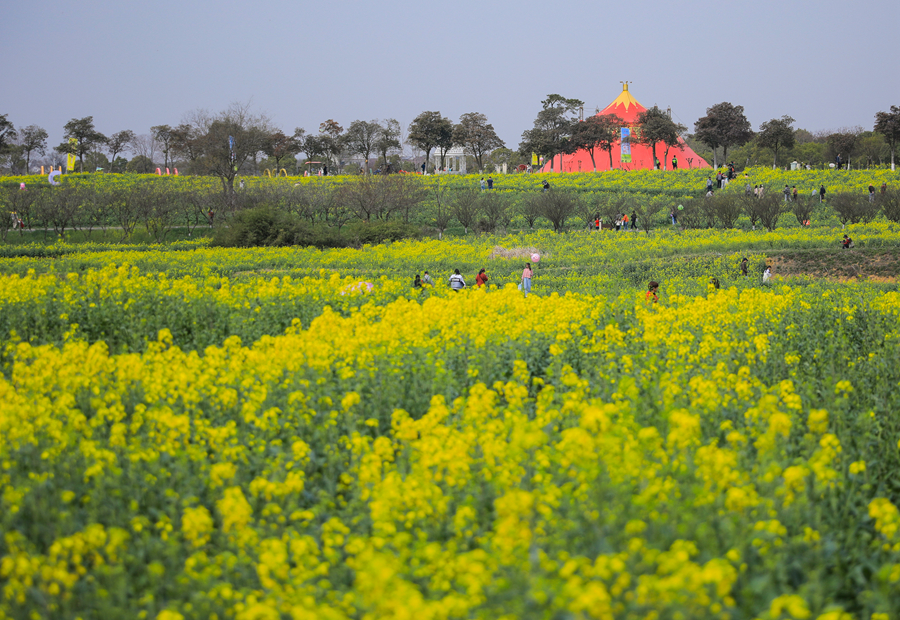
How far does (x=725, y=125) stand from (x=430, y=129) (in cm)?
3142

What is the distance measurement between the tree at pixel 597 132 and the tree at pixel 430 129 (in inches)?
626

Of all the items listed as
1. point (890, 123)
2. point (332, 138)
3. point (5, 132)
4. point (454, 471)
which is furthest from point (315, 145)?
point (454, 471)

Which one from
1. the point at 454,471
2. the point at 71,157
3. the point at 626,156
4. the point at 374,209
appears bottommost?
the point at 454,471

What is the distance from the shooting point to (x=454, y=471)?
17.4 ft

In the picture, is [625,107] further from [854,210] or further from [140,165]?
[140,165]

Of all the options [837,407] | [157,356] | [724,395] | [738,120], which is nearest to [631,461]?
[724,395]

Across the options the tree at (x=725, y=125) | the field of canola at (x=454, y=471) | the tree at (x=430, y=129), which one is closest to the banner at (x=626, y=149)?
the tree at (x=725, y=125)

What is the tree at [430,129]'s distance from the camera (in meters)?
78.1

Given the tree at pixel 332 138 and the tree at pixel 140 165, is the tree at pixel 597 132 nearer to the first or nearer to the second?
the tree at pixel 332 138

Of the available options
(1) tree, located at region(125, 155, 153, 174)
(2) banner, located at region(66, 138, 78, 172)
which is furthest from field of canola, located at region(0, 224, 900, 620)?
(1) tree, located at region(125, 155, 153, 174)

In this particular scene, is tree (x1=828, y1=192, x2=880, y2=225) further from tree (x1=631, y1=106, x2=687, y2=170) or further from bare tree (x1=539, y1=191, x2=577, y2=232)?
tree (x1=631, y1=106, x2=687, y2=170)

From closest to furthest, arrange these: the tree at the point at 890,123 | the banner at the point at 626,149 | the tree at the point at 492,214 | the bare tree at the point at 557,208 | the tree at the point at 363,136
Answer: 1. the bare tree at the point at 557,208
2. the tree at the point at 492,214
3. the tree at the point at 890,123
4. the banner at the point at 626,149
5. the tree at the point at 363,136

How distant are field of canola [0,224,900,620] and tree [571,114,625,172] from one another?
5897 centimetres

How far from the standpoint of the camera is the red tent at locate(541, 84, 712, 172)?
237ft
